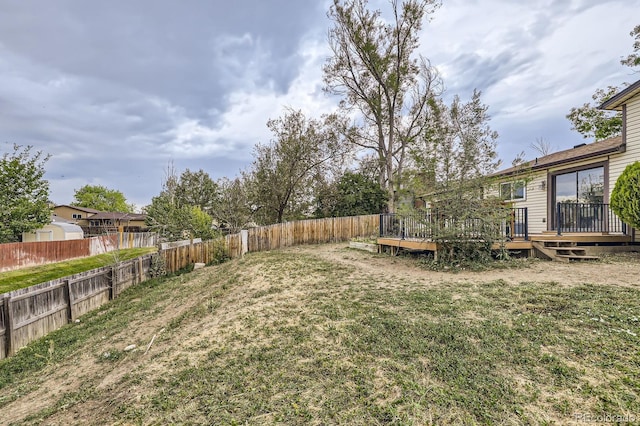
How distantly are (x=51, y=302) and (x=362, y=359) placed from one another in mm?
6881

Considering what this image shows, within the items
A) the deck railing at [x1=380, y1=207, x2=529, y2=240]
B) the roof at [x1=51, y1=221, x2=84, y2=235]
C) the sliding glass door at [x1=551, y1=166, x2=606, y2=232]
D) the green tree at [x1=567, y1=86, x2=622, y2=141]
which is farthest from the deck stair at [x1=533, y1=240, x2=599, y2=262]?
the roof at [x1=51, y1=221, x2=84, y2=235]

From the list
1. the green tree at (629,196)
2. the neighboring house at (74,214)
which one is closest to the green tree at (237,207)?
the green tree at (629,196)

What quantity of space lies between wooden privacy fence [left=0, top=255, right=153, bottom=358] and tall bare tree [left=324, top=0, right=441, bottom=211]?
46.4ft

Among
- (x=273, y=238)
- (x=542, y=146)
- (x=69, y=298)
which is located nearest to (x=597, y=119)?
(x=542, y=146)

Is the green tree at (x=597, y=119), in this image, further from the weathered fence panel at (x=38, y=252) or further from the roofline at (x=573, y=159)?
the weathered fence panel at (x=38, y=252)

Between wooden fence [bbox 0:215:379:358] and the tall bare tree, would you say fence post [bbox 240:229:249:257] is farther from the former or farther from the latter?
the tall bare tree

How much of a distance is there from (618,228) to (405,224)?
6360 millimetres

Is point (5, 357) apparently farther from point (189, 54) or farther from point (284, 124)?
point (284, 124)

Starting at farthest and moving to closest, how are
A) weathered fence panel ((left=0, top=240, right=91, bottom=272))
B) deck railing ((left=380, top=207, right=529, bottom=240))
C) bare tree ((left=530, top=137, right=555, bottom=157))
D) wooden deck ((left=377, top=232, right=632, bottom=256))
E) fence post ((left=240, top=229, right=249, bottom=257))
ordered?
bare tree ((left=530, top=137, right=555, bottom=157)), fence post ((left=240, top=229, right=249, bottom=257)), weathered fence panel ((left=0, top=240, right=91, bottom=272)), wooden deck ((left=377, top=232, right=632, bottom=256)), deck railing ((left=380, top=207, right=529, bottom=240))

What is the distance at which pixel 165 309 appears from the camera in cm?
633

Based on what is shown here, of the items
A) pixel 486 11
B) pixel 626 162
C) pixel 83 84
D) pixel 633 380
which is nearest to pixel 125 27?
pixel 83 84

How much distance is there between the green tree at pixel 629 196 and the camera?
7066mm

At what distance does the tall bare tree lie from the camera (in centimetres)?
1616

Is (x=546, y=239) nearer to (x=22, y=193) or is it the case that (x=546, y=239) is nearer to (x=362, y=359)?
(x=362, y=359)
